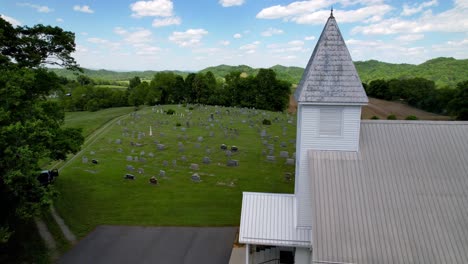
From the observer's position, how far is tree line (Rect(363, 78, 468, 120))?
4894 cm

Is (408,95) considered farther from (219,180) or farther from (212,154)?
(219,180)

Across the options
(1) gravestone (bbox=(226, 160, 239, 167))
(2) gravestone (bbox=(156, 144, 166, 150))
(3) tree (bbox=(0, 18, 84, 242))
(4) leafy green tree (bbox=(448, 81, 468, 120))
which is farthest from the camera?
(4) leafy green tree (bbox=(448, 81, 468, 120))

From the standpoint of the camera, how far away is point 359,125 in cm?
1149

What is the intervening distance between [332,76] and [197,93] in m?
65.5

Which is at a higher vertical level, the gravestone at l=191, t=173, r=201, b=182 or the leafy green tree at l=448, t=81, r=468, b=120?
the leafy green tree at l=448, t=81, r=468, b=120

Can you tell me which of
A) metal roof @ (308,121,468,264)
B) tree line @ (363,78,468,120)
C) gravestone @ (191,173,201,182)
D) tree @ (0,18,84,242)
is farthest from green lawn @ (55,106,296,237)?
tree line @ (363,78,468,120)

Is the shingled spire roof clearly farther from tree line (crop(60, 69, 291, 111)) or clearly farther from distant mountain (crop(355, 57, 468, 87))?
distant mountain (crop(355, 57, 468, 87))

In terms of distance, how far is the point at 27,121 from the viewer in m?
11.9

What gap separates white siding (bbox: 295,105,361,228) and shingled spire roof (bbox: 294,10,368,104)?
41 cm

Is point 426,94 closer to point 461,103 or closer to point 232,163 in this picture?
point 461,103

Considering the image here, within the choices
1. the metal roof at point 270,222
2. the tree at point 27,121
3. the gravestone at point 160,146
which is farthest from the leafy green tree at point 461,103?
→ the tree at point 27,121

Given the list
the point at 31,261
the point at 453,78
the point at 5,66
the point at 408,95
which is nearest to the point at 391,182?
the point at 31,261


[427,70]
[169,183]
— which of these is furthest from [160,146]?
[427,70]

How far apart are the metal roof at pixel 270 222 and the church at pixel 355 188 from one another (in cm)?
4
